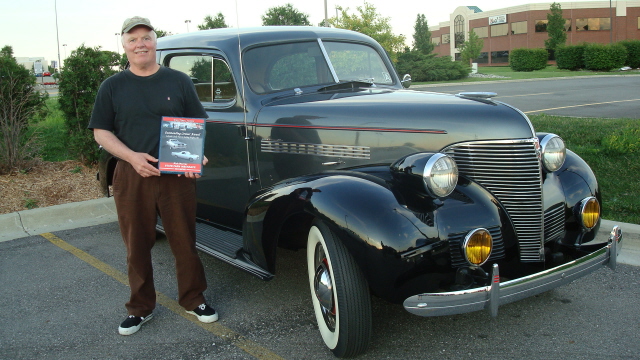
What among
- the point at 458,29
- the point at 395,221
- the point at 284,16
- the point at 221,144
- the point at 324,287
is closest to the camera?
the point at 395,221

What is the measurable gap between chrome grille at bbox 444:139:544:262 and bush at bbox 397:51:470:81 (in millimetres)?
26054

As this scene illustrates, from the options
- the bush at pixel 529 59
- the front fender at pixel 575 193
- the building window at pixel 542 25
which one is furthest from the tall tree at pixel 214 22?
the building window at pixel 542 25

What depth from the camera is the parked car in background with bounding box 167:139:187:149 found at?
10.4 feet

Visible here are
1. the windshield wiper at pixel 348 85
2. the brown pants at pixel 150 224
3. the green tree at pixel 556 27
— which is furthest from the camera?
the green tree at pixel 556 27

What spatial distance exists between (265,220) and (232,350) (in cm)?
75

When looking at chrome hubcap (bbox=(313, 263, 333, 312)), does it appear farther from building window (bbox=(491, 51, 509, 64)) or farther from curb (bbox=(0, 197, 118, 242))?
building window (bbox=(491, 51, 509, 64))

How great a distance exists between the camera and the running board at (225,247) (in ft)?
11.1

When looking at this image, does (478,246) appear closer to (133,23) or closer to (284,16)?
(133,23)

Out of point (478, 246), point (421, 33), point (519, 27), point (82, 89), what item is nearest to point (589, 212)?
point (478, 246)

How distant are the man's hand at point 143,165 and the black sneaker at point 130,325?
3.06 ft

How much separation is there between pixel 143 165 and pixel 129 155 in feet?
0.32

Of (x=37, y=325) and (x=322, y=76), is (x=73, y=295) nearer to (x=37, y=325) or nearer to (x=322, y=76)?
(x=37, y=325)

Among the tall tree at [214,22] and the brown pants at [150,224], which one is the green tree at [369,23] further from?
the brown pants at [150,224]

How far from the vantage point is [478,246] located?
269 cm
